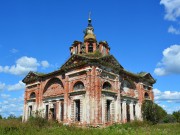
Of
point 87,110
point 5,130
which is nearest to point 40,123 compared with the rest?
point 87,110

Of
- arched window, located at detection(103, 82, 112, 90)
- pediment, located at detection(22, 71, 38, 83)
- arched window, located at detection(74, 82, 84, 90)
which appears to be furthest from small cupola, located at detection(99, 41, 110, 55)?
pediment, located at detection(22, 71, 38, 83)

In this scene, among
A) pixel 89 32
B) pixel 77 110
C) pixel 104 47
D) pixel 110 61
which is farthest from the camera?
pixel 89 32

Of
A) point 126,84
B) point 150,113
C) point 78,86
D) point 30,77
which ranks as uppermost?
point 30,77

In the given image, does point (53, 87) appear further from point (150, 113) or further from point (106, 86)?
point (150, 113)

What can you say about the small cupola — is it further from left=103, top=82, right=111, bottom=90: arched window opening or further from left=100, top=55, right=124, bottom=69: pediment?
left=103, top=82, right=111, bottom=90: arched window opening

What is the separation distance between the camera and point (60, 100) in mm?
26953

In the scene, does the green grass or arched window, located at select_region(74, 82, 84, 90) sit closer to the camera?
the green grass

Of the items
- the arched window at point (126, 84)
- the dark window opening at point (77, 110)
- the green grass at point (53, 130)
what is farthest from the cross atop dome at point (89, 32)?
the green grass at point (53, 130)

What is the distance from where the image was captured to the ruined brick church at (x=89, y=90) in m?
23.3

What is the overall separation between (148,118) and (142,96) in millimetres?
2987

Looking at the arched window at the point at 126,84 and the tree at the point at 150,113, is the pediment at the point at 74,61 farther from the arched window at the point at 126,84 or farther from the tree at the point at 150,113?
the tree at the point at 150,113

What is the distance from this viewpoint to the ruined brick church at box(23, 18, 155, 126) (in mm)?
23297

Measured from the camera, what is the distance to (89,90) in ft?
Answer: 76.0

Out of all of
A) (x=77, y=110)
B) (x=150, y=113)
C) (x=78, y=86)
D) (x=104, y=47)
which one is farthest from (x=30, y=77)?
(x=150, y=113)
